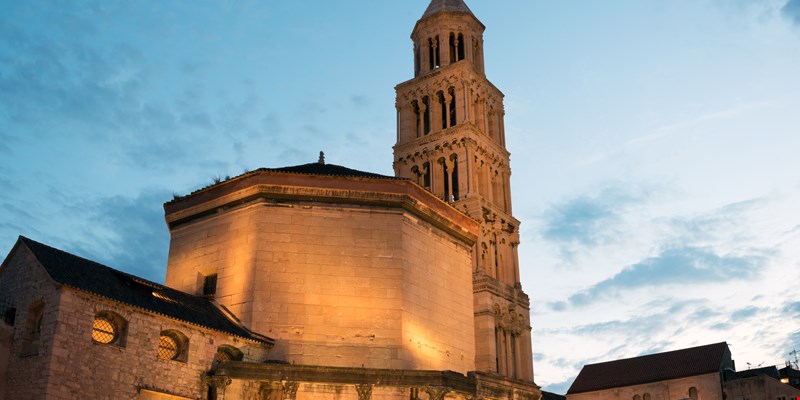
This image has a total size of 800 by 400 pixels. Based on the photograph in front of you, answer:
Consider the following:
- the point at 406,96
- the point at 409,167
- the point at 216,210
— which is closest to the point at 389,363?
the point at 216,210

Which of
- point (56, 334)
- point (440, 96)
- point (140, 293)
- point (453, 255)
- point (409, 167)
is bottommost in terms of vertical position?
point (56, 334)

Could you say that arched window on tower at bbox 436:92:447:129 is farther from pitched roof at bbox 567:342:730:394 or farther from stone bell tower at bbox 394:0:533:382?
pitched roof at bbox 567:342:730:394

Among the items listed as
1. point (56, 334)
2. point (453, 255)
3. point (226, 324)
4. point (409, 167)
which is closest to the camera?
point (56, 334)

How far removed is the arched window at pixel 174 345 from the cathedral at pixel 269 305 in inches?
2.0

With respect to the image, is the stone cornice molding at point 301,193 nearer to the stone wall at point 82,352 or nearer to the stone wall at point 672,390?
the stone wall at point 82,352

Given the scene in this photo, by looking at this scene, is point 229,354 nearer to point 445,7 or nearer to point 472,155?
point 472,155

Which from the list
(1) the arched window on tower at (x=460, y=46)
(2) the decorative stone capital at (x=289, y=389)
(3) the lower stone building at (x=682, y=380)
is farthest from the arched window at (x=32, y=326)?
(3) the lower stone building at (x=682, y=380)

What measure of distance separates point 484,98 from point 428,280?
3434 centimetres

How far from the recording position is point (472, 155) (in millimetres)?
61438

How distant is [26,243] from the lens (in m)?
27.3

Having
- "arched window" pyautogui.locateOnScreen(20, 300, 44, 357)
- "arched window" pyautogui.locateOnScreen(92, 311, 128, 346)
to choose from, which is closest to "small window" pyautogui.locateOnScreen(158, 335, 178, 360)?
"arched window" pyautogui.locateOnScreen(92, 311, 128, 346)

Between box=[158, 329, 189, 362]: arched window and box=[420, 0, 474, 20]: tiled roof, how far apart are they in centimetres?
4771

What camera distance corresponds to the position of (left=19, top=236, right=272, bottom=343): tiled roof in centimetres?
2592

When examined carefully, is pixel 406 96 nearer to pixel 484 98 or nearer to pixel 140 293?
pixel 484 98
